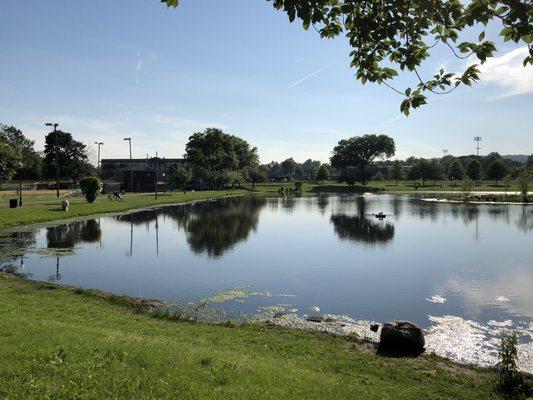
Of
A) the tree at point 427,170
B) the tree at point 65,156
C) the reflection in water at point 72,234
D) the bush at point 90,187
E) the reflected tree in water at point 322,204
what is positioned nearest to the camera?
the reflection in water at point 72,234

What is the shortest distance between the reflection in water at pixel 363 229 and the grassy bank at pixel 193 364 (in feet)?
84.8

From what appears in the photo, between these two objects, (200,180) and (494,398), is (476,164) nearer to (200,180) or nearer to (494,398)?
(200,180)

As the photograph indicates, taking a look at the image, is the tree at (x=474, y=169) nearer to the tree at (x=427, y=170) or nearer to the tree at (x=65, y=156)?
the tree at (x=427, y=170)

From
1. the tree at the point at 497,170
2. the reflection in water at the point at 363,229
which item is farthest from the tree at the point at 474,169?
the reflection in water at the point at 363,229

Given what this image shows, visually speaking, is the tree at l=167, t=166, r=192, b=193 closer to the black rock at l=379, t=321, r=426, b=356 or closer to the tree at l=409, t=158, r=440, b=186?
the black rock at l=379, t=321, r=426, b=356

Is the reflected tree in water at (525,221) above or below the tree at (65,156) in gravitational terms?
below

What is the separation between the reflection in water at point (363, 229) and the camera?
40344 millimetres

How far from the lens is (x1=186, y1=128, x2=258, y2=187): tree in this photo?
13559 cm

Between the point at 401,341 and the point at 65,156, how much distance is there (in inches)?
4909

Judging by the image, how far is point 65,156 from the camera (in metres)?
123

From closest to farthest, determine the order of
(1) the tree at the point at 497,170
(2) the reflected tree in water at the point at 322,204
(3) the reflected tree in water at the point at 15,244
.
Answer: (3) the reflected tree in water at the point at 15,244, (2) the reflected tree in water at the point at 322,204, (1) the tree at the point at 497,170

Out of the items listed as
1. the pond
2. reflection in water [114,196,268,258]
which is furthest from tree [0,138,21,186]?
the pond

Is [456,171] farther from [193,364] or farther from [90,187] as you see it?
[193,364]

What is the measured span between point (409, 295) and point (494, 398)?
11.2 metres
